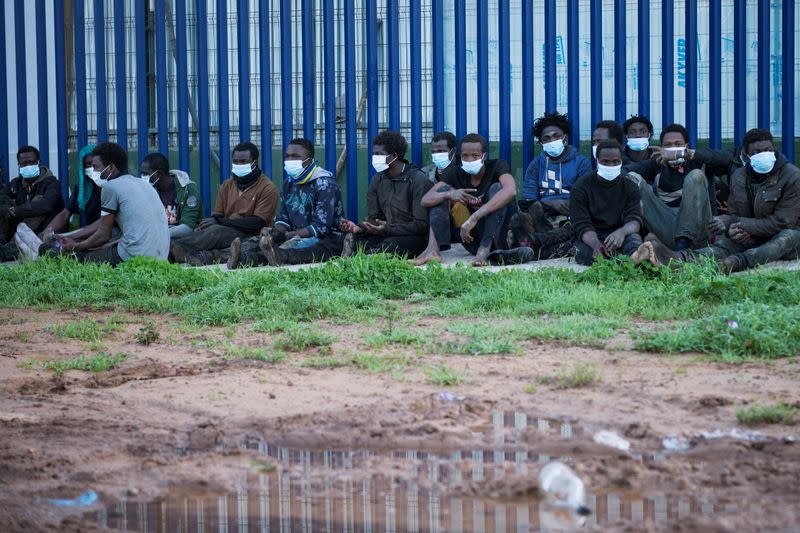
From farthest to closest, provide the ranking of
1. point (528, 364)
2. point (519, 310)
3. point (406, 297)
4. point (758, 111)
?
point (758, 111)
point (406, 297)
point (519, 310)
point (528, 364)

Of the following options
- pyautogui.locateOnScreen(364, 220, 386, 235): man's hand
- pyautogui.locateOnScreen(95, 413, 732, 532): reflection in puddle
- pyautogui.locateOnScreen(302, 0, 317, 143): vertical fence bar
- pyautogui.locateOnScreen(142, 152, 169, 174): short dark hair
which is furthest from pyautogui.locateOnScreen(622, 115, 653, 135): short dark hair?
pyautogui.locateOnScreen(95, 413, 732, 532): reflection in puddle

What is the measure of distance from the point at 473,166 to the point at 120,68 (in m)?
4.79

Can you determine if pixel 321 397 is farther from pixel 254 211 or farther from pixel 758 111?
pixel 758 111

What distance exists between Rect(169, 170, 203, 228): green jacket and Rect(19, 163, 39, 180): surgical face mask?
1.67 m

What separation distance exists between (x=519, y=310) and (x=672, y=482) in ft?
11.6

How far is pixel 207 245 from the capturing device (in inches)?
453

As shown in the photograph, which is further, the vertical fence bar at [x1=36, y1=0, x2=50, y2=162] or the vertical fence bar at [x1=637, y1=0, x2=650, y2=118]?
the vertical fence bar at [x1=36, y1=0, x2=50, y2=162]

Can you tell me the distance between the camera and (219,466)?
416cm

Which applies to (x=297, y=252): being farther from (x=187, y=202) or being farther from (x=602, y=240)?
(x=602, y=240)

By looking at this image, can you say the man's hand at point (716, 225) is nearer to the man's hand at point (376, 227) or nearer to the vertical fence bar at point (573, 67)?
the vertical fence bar at point (573, 67)

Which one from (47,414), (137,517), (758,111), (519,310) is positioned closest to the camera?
(137,517)

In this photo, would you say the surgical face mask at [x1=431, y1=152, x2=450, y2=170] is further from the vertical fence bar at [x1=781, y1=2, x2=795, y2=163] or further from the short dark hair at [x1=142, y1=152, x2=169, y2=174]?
the vertical fence bar at [x1=781, y1=2, x2=795, y2=163]

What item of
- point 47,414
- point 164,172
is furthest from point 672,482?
point 164,172

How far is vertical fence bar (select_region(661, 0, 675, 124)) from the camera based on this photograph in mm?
11758
